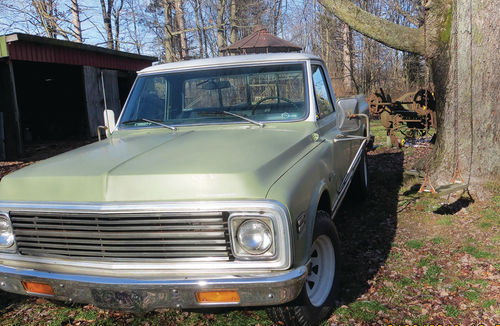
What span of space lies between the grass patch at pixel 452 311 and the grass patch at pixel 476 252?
1.05 m

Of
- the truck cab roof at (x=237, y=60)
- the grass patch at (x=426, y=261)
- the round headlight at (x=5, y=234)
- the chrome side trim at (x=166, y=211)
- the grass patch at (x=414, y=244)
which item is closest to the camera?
the chrome side trim at (x=166, y=211)

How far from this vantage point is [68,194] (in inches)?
95.6

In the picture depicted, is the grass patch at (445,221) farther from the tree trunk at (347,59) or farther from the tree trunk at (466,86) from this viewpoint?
the tree trunk at (347,59)

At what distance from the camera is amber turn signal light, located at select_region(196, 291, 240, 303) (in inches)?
88.2

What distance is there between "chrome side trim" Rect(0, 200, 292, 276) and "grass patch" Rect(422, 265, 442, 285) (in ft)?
6.35

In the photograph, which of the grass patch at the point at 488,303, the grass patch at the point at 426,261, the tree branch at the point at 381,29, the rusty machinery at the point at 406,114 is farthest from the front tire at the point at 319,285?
the rusty machinery at the point at 406,114

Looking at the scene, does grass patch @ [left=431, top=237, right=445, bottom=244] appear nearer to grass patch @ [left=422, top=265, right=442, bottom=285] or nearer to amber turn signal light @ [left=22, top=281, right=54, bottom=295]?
grass patch @ [left=422, top=265, right=442, bottom=285]

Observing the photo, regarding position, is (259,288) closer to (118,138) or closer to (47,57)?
(118,138)

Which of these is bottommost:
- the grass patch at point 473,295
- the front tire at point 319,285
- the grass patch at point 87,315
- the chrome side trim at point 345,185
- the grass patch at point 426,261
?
the grass patch at point 473,295

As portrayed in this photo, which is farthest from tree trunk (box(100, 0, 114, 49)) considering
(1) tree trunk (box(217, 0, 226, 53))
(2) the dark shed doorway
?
(2) the dark shed doorway

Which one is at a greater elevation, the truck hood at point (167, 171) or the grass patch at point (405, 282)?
the truck hood at point (167, 171)

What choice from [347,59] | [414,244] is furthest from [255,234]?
[347,59]

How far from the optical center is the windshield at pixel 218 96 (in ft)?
12.0

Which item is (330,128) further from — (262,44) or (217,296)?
(262,44)
